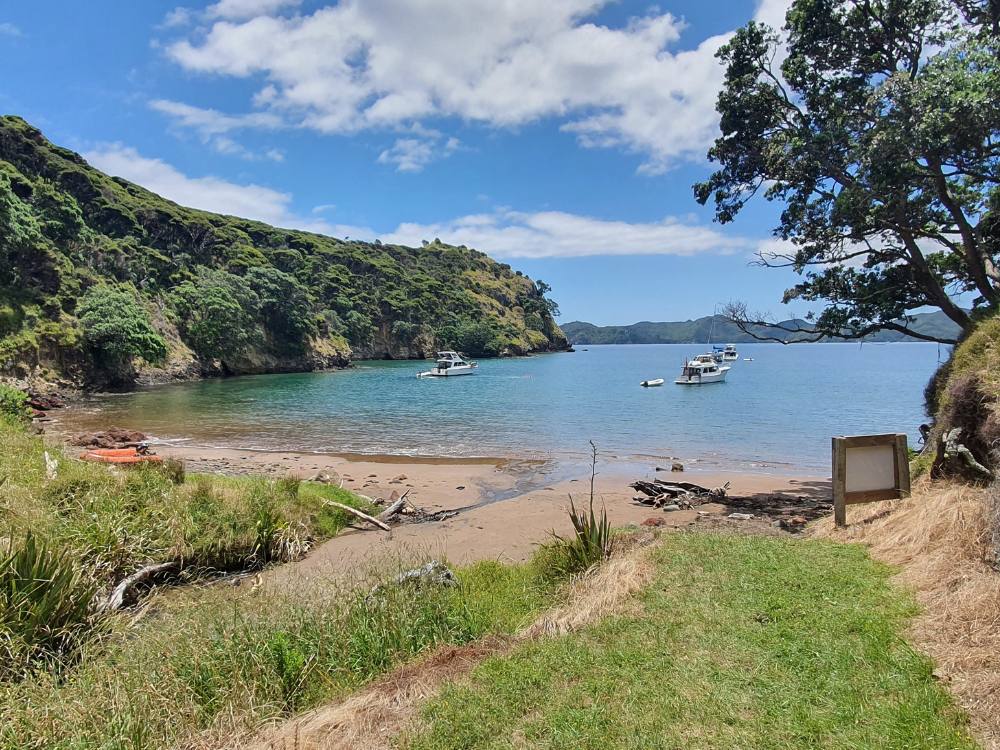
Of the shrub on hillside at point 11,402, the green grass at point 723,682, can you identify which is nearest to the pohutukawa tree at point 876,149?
the green grass at point 723,682

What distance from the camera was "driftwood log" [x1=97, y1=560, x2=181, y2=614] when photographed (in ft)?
20.9

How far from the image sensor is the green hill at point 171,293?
4506 cm

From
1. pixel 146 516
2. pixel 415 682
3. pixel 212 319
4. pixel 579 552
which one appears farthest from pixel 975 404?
pixel 212 319

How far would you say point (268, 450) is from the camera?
935 inches

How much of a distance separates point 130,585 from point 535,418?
27480 millimetres

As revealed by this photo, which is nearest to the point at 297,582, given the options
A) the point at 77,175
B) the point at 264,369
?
the point at 264,369

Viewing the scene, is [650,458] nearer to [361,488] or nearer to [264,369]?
[361,488]

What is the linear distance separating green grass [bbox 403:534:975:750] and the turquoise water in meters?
16.1

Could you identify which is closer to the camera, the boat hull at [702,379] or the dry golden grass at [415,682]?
the dry golden grass at [415,682]

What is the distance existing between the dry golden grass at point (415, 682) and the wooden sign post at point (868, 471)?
3663 millimetres

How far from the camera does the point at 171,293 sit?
66750 millimetres

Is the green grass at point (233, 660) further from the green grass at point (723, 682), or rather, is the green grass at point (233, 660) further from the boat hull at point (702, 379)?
the boat hull at point (702, 379)

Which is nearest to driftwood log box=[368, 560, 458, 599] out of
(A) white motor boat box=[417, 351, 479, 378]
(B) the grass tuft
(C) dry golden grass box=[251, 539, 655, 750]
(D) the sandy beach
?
(D) the sandy beach

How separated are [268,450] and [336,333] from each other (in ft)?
245
